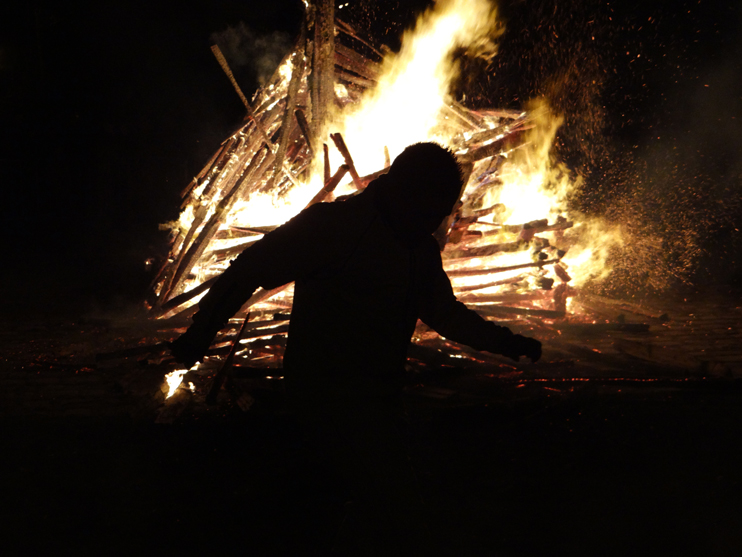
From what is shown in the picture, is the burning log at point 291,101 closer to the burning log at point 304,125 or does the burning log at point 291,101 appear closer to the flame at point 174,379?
the burning log at point 304,125

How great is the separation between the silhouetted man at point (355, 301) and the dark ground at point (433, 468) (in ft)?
1.47

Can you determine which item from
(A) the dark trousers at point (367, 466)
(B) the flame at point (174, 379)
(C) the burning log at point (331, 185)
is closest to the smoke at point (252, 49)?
(C) the burning log at point (331, 185)

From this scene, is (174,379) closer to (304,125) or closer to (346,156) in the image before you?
(346,156)

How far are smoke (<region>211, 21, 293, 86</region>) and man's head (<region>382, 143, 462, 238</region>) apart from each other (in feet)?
28.2

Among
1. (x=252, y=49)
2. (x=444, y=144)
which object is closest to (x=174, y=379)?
(x=444, y=144)

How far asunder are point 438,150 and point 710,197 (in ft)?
38.3

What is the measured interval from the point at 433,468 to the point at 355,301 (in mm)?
1822

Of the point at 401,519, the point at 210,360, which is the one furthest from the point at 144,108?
the point at 401,519

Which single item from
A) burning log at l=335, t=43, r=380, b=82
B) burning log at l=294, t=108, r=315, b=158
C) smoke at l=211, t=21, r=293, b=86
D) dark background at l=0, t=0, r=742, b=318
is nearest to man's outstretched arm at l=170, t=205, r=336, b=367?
burning log at l=294, t=108, r=315, b=158

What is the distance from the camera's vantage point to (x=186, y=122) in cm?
1103

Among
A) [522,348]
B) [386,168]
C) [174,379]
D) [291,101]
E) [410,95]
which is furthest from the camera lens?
[410,95]

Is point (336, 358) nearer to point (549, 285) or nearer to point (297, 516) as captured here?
point (297, 516)

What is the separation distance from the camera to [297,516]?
2789 millimetres

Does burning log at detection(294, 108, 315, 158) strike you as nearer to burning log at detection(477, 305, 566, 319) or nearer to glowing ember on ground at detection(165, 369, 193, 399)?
burning log at detection(477, 305, 566, 319)
